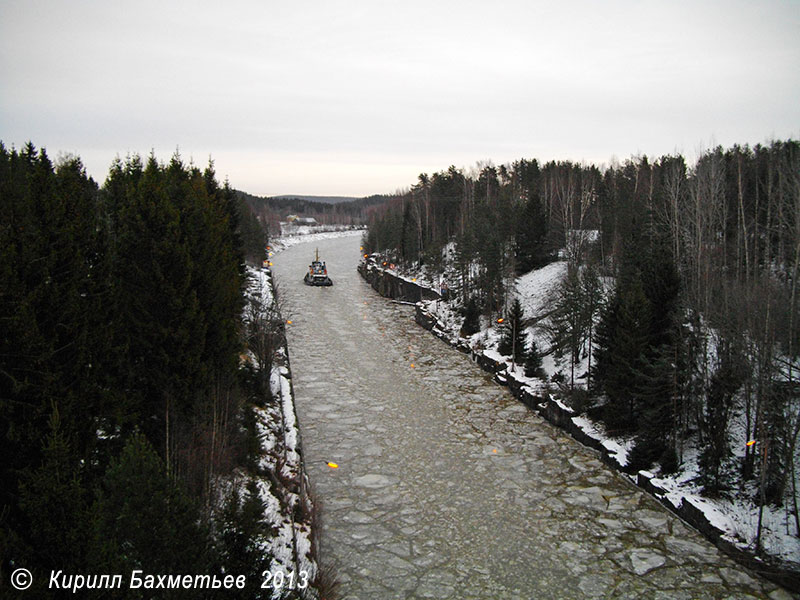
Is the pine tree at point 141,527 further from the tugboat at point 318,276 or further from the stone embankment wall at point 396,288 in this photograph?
the tugboat at point 318,276

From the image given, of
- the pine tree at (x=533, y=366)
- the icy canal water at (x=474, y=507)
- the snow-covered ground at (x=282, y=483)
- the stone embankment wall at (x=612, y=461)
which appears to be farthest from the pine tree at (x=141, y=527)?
the pine tree at (x=533, y=366)

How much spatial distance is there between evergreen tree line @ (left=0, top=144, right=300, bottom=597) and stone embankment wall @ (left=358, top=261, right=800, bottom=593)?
988 cm

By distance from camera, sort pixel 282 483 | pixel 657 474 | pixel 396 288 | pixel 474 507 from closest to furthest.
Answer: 1. pixel 282 483
2. pixel 474 507
3. pixel 657 474
4. pixel 396 288

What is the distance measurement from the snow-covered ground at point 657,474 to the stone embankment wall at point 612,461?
7 centimetres

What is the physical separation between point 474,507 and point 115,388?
8622 millimetres

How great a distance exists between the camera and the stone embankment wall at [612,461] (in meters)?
10.5

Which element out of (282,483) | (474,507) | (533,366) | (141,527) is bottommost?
(474,507)

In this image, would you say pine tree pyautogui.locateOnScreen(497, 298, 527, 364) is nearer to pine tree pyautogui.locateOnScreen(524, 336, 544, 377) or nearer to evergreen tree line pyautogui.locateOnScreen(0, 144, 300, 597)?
pine tree pyautogui.locateOnScreen(524, 336, 544, 377)

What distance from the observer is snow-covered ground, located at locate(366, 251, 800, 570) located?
1123 cm

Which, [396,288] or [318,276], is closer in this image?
[396,288]

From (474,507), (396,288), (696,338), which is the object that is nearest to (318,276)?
(396,288)

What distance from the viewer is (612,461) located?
1552 cm

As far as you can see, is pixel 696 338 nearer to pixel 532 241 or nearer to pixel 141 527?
pixel 141 527

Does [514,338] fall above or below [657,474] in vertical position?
above
